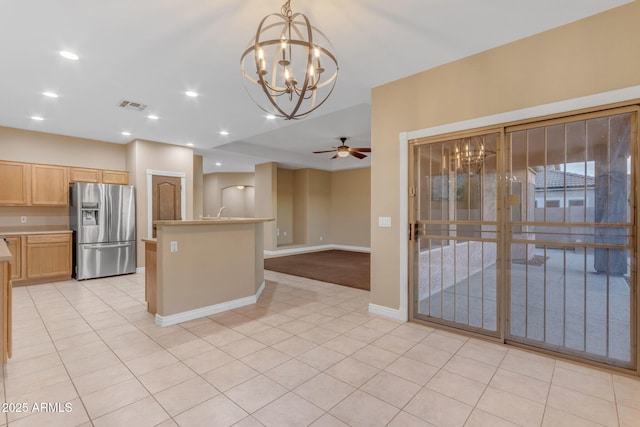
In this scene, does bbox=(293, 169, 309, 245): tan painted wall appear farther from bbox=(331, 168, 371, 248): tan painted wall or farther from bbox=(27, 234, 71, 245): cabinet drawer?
bbox=(27, 234, 71, 245): cabinet drawer

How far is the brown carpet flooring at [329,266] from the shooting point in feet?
18.5

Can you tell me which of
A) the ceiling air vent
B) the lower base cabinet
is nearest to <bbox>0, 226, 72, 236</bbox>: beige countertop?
the lower base cabinet

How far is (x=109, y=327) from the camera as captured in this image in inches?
128

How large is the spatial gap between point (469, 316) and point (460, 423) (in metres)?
1.54

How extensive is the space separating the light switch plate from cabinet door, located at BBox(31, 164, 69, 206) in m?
5.93

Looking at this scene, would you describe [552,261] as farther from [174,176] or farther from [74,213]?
[74,213]

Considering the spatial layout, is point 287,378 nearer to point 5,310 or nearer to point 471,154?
point 5,310

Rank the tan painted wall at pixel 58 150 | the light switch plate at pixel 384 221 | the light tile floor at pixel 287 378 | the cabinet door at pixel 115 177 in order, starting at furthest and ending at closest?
the cabinet door at pixel 115 177
the tan painted wall at pixel 58 150
the light switch plate at pixel 384 221
the light tile floor at pixel 287 378

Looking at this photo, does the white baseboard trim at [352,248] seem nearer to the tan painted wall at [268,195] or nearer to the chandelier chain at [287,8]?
the tan painted wall at [268,195]

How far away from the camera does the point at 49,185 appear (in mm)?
5527

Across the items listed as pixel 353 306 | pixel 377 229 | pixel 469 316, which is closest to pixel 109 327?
pixel 353 306

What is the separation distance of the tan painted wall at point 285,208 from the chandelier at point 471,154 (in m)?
7.07

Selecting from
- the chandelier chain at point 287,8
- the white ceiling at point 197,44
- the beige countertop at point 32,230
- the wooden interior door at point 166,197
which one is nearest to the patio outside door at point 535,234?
the white ceiling at point 197,44

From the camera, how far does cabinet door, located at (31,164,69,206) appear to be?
5.39m
